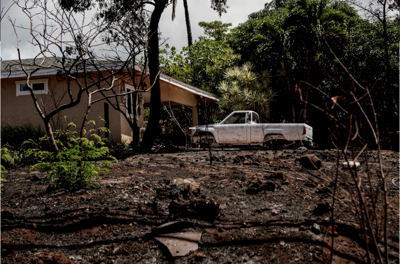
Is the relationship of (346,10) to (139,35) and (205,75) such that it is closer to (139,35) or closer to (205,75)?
(205,75)

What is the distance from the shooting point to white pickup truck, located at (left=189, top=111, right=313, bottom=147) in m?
12.6

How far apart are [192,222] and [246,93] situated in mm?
16846

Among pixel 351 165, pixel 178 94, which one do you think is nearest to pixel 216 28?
pixel 178 94

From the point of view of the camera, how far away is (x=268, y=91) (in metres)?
20.9

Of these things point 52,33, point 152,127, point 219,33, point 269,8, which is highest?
point 269,8

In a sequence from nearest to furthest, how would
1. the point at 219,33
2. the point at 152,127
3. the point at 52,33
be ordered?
the point at 52,33
the point at 152,127
the point at 219,33

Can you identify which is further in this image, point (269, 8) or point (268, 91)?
point (269, 8)

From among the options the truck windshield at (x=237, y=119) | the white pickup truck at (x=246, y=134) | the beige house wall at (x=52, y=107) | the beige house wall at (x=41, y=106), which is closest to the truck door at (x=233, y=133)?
the white pickup truck at (x=246, y=134)

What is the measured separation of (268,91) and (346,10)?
11110 millimetres

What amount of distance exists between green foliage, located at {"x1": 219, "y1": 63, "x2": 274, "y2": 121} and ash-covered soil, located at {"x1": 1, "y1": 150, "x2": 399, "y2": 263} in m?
14.8

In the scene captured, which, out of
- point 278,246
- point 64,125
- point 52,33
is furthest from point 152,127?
point 278,246

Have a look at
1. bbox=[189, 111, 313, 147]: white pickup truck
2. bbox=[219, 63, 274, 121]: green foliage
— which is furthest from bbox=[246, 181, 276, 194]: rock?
bbox=[219, 63, 274, 121]: green foliage

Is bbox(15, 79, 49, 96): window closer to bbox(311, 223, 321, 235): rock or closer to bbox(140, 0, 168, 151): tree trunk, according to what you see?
bbox(140, 0, 168, 151): tree trunk

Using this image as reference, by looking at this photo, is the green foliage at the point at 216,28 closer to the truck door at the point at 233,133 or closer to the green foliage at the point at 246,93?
the green foliage at the point at 246,93
